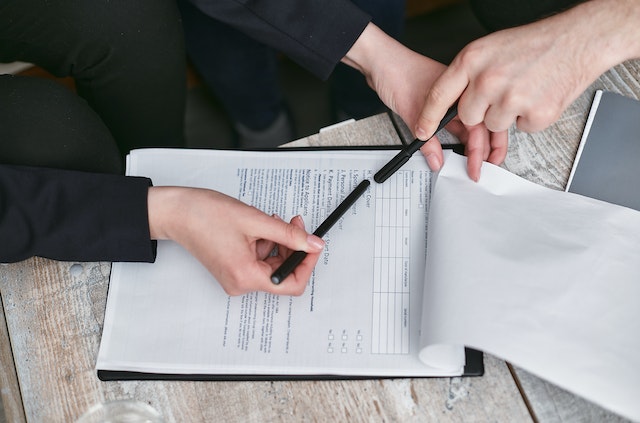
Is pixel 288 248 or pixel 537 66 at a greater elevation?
pixel 537 66

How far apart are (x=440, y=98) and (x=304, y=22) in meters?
0.21

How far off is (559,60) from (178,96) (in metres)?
0.65

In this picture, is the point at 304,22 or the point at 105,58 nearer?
the point at 304,22

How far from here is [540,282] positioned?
593 millimetres

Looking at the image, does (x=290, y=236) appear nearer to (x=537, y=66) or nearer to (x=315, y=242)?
(x=315, y=242)

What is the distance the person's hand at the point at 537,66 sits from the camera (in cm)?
66

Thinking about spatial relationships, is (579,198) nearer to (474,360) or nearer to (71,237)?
(474,360)

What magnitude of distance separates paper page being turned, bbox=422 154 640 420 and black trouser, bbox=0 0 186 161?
0.48m

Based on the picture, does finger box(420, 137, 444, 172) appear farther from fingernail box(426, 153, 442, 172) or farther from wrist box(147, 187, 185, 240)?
wrist box(147, 187, 185, 240)

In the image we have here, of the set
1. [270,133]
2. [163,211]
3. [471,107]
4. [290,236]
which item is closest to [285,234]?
[290,236]

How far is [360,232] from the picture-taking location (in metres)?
0.68

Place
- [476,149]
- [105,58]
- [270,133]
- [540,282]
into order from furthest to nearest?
1. [270,133]
2. [105,58]
3. [476,149]
4. [540,282]

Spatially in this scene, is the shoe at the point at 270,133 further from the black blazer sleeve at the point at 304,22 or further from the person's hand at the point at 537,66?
the person's hand at the point at 537,66

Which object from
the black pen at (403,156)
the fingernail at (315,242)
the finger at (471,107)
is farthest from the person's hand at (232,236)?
the finger at (471,107)
